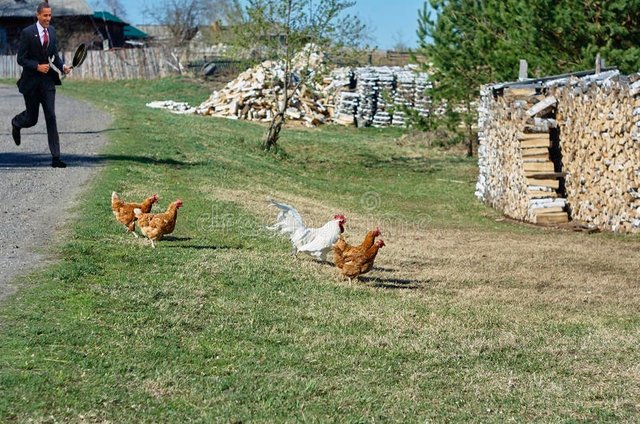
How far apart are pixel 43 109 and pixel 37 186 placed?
1.15 meters

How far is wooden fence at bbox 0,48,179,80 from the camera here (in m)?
53.4

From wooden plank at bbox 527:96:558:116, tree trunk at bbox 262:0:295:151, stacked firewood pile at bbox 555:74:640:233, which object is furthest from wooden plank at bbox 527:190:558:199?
tree trunk at bbox 262:0:295:151

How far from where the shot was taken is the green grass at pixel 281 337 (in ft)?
21.0

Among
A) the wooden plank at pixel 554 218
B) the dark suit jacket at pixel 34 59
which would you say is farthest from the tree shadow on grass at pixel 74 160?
the wooden plank at pixel 554 218

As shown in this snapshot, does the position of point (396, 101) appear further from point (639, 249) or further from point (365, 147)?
point (639, 249)

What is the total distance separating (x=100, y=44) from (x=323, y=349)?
63.9m

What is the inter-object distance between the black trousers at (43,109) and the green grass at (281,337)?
159 centimetres

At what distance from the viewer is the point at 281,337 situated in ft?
26.2

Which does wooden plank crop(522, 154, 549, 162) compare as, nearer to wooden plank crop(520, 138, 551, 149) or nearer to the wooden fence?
wooden plank crop(520, 138, 551, 149)

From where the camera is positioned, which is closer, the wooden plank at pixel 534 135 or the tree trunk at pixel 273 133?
the wooden plank at pixel 534 135

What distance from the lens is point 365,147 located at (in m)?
31.3

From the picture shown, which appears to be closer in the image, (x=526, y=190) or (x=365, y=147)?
(x=526, y=190)

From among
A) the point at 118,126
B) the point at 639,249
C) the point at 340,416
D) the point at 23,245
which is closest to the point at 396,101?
the point at 118,126

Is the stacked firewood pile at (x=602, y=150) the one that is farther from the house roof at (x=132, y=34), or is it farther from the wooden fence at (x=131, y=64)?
the house roof at (x=132, y=34)
